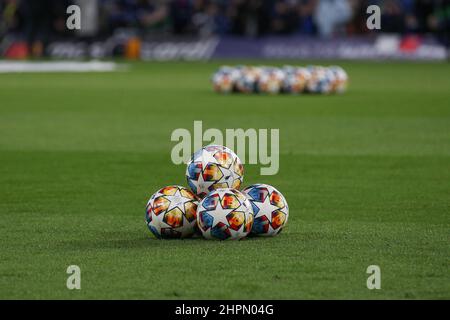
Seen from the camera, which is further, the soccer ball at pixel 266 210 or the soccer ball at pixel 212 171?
the soccer ball at pixel 212 171

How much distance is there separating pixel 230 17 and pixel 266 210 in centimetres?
3846

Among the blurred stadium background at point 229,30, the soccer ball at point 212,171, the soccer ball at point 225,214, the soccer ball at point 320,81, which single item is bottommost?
the soccer ball at point 225,214

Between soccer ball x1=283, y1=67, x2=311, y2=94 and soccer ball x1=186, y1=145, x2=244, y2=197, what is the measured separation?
1897 centimetres

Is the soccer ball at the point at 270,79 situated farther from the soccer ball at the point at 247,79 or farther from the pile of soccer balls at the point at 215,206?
the pile of soccer balls at the point at 215,206

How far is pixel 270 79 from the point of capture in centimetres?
2900

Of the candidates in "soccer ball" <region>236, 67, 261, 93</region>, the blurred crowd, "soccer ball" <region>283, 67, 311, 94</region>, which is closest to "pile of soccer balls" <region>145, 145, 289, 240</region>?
"soccer ball" <region>236, 67, 261, 93</region>

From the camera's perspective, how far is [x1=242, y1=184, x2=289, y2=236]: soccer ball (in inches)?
383

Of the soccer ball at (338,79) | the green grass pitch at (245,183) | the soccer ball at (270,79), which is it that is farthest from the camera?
the soccer ball at (270,79)

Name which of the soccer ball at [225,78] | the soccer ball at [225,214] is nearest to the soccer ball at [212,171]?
the soccer ball at [225,214]

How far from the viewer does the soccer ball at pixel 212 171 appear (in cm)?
984

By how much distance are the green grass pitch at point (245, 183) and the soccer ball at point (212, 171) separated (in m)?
0.54

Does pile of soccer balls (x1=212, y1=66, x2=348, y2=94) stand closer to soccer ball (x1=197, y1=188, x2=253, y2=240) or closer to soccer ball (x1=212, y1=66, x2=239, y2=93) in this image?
soccer ball (x1=212, y1=66, x2=239, y2=93)

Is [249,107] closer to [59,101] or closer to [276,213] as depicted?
[59,101]

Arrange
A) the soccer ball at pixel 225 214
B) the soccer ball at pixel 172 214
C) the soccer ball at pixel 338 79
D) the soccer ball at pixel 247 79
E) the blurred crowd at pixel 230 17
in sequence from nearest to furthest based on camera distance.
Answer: the soccer ball at pixel 225 214
the soccer ball at pixel 172 214
the soccer ball at pixel 338 79
the soccer ball at pixel 247 79
the blurred crowd at pixel 230 17
